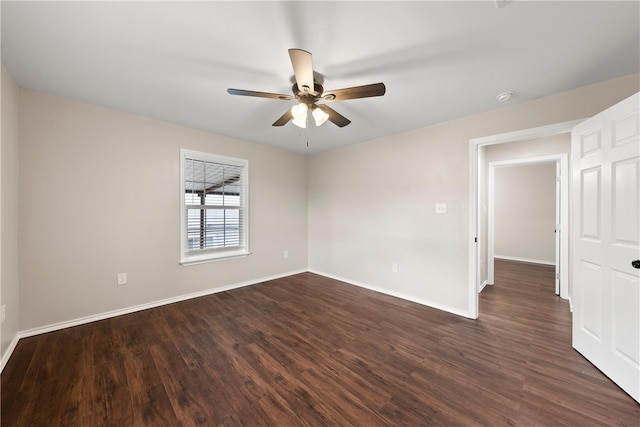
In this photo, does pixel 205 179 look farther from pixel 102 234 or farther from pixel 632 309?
pixel 632 309

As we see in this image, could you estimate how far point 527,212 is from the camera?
5965mm

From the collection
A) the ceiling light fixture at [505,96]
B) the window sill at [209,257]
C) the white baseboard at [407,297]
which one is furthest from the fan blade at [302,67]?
the white baseboard at [407,297]

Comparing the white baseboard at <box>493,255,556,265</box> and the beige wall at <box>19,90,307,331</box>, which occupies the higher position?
the beige wall at <box>19,90,307,331</box>

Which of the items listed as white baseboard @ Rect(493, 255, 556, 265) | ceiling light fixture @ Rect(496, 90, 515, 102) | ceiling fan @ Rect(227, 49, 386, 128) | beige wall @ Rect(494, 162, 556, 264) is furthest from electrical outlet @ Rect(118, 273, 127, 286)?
beige wall @ Rect(494, 162, 556, 264)

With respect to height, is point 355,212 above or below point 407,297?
above

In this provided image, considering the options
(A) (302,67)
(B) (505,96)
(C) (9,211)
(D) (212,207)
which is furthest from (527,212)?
(C) (9,211)

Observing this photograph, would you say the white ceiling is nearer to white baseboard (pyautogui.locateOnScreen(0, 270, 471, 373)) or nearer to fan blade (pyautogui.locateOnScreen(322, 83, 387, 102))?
fan blade (pyautogui.locateOnScreen(322, 83, 387, 102))

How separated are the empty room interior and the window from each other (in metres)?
0.03

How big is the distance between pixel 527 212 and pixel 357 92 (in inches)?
261

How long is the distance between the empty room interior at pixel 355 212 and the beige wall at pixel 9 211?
36 mm

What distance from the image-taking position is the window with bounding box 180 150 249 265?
338 cm

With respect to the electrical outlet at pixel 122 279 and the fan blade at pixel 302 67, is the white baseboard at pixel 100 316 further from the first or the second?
the fan blade at pixel 302 67

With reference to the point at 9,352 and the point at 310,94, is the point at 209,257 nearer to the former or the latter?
the point at 9,352

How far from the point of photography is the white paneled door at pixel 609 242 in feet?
5.33
